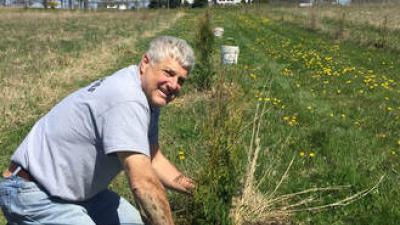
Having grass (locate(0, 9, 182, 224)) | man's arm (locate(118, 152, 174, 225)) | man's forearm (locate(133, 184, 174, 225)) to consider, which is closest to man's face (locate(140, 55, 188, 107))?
man's arm (locate(118, 152, 174, 225))

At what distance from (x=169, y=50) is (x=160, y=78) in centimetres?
17

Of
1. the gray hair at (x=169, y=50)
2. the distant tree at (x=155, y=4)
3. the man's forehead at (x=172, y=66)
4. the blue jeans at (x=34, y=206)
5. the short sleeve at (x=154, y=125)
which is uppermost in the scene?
the distant tree at (x=155, y=4)

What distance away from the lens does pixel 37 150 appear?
314 cm

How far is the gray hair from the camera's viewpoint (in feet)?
9.75

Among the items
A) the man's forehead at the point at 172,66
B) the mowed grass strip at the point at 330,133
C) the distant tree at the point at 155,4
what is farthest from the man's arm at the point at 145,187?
the distant tree at the point at 155,4

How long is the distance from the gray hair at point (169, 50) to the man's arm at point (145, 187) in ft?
1.90

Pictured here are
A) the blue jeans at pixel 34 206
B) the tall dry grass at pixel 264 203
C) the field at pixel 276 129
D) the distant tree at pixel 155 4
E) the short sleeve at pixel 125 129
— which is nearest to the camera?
the short sleeve at pixel 125 129

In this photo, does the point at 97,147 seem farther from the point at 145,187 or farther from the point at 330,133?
the point at 330,133

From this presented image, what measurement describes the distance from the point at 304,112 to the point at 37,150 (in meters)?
5.53

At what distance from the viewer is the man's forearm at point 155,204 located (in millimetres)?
2764

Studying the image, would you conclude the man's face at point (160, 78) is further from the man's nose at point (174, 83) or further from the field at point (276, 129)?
the field at point (276, 129)

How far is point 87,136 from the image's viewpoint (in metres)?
3.01

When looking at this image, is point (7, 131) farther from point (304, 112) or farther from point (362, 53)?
point (362, 53)

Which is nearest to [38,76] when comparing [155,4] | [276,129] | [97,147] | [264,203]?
[276,129]
